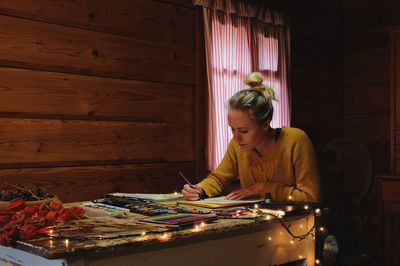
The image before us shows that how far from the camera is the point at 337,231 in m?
2.73

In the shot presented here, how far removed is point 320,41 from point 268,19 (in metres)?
0.93

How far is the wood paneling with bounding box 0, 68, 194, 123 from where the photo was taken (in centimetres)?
273

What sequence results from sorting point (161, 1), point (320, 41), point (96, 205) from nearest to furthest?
point (96, 205)
point (161, 1)
point (320, 41)

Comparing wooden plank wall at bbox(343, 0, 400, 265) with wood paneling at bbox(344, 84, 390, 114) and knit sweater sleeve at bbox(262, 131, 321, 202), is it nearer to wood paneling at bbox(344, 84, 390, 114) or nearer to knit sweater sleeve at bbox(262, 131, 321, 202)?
wood paneling at bbox(344, 84, 390, 114)

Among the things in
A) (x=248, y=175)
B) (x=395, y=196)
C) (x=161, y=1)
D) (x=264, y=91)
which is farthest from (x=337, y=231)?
(x=161, y=1)

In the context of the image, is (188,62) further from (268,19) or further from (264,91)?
(264,91)

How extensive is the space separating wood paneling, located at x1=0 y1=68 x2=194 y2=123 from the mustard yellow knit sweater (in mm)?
900

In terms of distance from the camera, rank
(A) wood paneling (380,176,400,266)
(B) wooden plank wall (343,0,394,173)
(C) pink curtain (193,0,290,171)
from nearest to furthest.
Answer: (C) pink curtain (193,0,290,171) → (A) wood paneling (380,176,400,266) → (B) wooden plank wall (343,0,394,173)

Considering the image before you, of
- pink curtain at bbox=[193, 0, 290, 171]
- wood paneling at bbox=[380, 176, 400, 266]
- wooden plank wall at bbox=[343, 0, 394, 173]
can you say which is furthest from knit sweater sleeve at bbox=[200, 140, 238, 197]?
wooden plank wall at bbox=[343, 0, 394, 173]

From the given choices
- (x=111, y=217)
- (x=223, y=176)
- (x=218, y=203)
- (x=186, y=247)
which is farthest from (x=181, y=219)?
(x=223, y=176)

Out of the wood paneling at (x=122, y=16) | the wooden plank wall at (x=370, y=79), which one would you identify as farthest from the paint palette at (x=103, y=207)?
the wooden plank wall at (x=370, y=79)

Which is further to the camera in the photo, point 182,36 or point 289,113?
point 289,113

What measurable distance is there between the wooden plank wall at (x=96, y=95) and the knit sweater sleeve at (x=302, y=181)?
3.96ft

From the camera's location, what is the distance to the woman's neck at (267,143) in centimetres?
246
